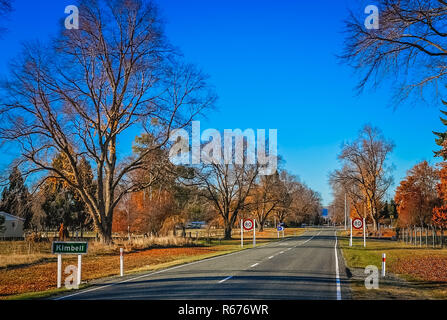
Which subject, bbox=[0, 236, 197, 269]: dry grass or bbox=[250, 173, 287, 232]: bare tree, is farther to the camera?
bbox=[250, 173, 287, 232]: bare tree

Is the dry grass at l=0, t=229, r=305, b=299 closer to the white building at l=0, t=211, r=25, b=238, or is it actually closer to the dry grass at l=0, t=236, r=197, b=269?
the dry grass at l=0, t=236, r=197, b=269

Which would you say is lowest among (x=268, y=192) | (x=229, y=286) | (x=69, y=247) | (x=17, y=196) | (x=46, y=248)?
(x=46, y=248)

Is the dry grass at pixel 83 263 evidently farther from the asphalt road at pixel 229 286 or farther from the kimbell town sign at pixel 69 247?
the asphalt road at pixel 229 286

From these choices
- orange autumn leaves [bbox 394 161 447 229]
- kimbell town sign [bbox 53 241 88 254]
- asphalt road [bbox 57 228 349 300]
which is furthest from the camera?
orange autumn leaves [bbox 394 161 447 229]

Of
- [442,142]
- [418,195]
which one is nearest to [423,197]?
[418,195]

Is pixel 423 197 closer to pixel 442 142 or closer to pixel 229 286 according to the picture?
pixel 442 142

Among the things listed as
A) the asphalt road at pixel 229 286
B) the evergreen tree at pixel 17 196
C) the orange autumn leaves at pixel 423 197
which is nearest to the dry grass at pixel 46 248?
the evergreen tree at pixel 17 196

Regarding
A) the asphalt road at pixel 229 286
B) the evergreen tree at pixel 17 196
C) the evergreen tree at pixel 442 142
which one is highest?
the evergreen tree at pixel 442 142

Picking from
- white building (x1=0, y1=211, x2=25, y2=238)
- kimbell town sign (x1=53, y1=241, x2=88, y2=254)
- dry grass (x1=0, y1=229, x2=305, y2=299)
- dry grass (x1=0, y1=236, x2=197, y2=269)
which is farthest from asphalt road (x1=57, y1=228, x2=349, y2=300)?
white building (x1=0, y1=211, x2=25, y2=238)

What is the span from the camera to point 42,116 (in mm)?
31094

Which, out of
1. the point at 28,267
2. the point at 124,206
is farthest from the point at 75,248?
the point at 124,206

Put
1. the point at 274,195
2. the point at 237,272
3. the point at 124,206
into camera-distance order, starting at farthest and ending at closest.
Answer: the point at 274,195
the point at 124,206
the point at 237,272
